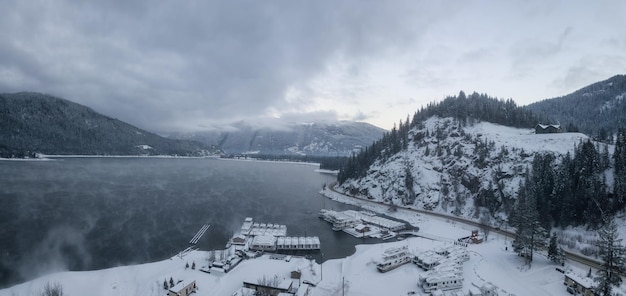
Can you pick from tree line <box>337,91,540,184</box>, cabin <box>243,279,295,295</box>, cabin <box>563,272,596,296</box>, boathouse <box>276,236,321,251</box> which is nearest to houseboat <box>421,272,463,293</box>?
cabin <box>563,272,596,296</box>

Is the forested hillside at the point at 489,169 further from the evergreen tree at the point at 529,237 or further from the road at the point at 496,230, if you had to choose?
the road at the point at 496,230

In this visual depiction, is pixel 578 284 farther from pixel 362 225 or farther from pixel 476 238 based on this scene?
pixel 362 225

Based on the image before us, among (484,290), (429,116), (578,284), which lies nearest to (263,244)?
(484,290)

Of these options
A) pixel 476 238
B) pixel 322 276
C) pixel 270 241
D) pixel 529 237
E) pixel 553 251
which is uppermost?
pixel 529 237

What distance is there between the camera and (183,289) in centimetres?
3888

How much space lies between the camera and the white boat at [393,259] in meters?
50.1

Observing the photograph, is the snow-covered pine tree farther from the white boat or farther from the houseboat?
the white boat

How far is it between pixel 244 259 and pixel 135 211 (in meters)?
47.1

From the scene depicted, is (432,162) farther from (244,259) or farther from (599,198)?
(244,259)

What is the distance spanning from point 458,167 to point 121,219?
101484mm

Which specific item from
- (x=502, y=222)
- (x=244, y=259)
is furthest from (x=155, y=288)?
(x=502, y=222)

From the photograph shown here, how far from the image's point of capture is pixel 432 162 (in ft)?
383

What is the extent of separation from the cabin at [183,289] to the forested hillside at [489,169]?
182ft

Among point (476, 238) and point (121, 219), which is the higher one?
point (476, 238)
